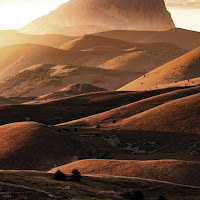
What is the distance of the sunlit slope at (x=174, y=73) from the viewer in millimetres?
142875

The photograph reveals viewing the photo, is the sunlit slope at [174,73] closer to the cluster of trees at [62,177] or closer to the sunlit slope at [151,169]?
the sunlit slope at [151,169]

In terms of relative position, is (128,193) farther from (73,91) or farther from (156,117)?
(73,91)

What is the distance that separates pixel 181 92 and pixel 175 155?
36.9 m

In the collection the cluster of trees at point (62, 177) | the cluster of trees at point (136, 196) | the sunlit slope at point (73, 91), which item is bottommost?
the sunlit slope at point (73, 91)

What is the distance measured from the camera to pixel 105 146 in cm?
6912

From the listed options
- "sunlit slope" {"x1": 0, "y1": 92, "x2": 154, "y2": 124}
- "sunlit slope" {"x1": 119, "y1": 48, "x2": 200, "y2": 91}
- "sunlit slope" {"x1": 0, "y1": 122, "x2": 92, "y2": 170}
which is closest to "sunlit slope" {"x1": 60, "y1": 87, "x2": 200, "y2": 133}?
"sunlit slope" {"x1": 0, "y1": 92, "x2": 154, "y2": 124}

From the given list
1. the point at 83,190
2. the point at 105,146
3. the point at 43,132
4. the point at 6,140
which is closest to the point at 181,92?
Answer: the point at 105,146

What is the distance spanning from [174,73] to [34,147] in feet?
310

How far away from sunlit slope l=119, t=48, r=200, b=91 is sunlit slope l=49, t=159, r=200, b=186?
89464 millimetres

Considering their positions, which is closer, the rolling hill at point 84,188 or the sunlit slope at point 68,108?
the rolling hill at point 84,188

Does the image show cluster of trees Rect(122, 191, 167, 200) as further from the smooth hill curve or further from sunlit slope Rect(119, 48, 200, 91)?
sunlit slope Rect(119, 48, 200, 91)

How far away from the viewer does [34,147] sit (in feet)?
211

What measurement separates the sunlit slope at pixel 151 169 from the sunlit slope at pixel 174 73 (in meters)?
89.5

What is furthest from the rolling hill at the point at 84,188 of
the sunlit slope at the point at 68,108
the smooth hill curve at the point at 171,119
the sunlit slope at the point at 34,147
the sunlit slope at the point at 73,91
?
the sunlit slope at the point at 73,91
